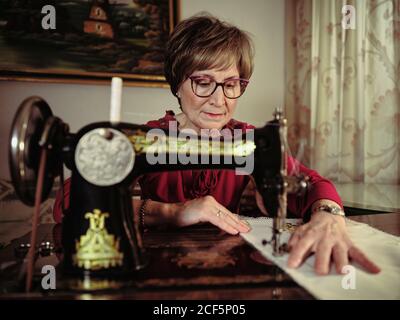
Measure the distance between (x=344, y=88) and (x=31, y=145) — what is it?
2.00 m

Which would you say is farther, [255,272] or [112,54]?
[112,54]

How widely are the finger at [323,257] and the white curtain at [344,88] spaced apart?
149 centimetres

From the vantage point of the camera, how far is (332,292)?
57 centimetres

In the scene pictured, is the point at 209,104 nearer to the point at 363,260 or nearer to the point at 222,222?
the point at 222,222

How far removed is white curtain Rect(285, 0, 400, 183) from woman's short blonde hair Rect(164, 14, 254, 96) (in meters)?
1.02

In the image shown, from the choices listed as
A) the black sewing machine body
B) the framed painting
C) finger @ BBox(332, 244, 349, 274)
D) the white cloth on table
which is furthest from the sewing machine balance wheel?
the framed painting

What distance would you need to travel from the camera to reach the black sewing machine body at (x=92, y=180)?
2.19 ft

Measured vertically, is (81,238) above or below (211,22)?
below

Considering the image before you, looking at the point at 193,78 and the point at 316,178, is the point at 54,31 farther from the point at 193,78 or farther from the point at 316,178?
the point at 316,178

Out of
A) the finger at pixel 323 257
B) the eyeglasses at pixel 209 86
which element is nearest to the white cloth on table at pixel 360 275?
the finger at pixel 323 257

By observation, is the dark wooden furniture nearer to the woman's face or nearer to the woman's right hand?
the woman's right hand
